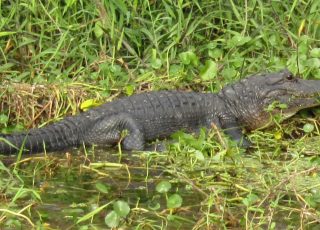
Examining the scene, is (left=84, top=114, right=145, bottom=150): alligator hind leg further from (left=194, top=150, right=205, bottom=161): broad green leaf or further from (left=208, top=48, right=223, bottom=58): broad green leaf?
(left=194, top=150, right=205, bottom=161): broad green leaf

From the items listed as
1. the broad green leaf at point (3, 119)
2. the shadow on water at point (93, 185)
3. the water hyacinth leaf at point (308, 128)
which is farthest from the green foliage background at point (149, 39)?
the shadow on water at point (93, 185)

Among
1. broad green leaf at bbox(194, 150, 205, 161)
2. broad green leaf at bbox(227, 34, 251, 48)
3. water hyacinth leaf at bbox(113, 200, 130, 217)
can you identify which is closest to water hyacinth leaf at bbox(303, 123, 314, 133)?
broad green leaf at bbox(227, 34, 251, 48)

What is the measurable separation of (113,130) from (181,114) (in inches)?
24.0

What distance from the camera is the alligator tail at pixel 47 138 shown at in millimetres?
7551

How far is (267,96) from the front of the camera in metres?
8.62

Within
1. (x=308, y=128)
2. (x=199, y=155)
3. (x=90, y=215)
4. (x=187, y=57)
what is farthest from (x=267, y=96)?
(x=90, y=215)

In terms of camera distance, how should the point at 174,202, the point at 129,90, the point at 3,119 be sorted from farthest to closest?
1. the point at 129,90
2. the point at 3,119
3. the point at 174,202

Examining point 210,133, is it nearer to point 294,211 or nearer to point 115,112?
point 115,112

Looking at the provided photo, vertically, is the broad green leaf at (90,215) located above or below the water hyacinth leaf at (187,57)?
above

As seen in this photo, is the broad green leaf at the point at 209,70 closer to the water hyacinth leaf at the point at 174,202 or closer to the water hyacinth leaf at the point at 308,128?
the water hyacinth leaf at the point at 308,128

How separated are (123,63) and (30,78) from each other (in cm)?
78

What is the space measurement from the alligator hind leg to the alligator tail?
10 cm

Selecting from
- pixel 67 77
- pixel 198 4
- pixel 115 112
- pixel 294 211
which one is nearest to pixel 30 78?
pixel 67 77

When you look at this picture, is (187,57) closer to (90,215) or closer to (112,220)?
(90,215)
